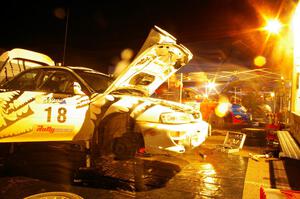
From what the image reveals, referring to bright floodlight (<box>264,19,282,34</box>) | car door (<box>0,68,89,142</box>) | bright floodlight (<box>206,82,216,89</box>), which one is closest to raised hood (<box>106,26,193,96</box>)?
car door (<box>0,68,89,142</box>)

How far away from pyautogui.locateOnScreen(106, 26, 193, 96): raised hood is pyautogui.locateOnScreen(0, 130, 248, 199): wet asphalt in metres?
1.50

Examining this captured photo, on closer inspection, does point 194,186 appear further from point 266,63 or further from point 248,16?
point 266,63

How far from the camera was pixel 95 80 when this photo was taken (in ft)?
16.3

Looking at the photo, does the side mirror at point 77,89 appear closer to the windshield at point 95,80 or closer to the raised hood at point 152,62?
the windshield at point 95,80

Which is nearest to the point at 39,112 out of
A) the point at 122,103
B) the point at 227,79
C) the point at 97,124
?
the point at 97,124

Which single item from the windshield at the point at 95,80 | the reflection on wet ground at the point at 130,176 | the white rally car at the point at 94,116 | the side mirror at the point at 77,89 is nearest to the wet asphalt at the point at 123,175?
the reflection on wet ground at the point at 130,176

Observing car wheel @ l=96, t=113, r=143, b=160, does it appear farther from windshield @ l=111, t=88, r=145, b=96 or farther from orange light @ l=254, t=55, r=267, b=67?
orange light @ l=254, t=55, r=267, b=67

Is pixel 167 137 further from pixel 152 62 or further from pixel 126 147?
pixel 152 62

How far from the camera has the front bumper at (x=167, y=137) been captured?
3.94 metres

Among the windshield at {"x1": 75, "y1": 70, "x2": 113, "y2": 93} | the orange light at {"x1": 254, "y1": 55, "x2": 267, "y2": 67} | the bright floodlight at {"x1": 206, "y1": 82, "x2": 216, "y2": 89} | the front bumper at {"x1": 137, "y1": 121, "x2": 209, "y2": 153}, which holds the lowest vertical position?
the front bumper at {"x1": 137, "y1": 121, "x2": 209, "y2": 153}

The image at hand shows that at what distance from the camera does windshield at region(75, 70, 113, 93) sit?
15.6 ft

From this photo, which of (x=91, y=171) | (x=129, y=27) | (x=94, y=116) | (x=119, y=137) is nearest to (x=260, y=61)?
(x=129, y=27)

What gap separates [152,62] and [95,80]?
116cm

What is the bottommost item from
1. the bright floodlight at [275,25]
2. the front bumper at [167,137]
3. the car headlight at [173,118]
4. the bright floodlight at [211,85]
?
the front bumper at [167,137]
